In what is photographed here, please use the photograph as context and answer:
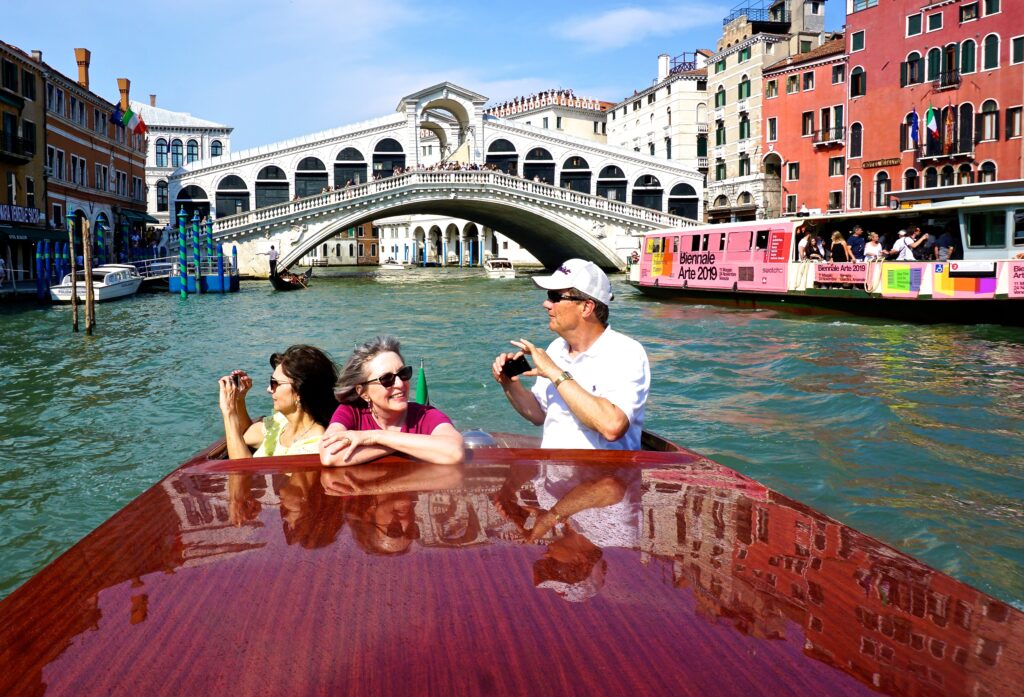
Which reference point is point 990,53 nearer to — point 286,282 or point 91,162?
point 286,282

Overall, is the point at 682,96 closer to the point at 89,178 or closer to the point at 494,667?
the point at 89,178

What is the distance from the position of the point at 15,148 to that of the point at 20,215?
1490mm

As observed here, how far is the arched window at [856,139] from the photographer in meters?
25.6

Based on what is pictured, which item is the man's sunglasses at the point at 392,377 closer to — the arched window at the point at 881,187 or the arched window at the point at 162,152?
the arched window at the point at 881,187

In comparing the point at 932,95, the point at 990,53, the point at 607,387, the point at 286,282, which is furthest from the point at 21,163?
the point at 990,53

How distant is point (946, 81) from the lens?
73.8 feet

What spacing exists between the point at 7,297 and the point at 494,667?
19.1 m

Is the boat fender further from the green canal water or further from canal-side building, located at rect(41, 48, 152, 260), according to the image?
canal-side building, located at rect(41, 48, 152, 260)

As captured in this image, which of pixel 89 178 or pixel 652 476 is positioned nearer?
pixel 652 476

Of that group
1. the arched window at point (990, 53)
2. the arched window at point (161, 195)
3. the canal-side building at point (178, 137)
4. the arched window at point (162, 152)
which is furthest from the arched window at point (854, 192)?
the arched window at point (162, 152)

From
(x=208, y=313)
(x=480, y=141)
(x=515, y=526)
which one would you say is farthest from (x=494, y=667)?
(x=480, y=141)

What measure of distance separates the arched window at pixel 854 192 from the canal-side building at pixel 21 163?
2083 centimetres

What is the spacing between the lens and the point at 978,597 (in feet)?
4.32

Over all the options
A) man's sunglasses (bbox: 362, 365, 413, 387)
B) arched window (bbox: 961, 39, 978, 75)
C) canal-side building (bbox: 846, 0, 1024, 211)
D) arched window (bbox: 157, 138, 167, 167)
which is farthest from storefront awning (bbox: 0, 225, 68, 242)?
arched window (bbox: 157, 138, 167, 167)
